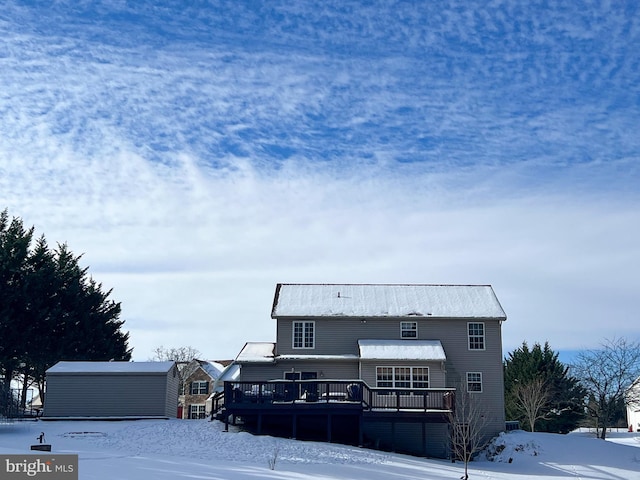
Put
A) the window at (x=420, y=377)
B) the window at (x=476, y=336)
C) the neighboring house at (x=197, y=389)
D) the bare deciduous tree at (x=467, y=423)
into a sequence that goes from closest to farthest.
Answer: the bare deciduous tree at (x=467, y=423) → the window at (x=420, y=377) → the window at (x=476, y=336) → the neighboring house at (x=197, y=389)

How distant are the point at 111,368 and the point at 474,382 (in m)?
18.5

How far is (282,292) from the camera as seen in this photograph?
42.3 m

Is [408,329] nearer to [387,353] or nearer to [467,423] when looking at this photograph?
[387,353]

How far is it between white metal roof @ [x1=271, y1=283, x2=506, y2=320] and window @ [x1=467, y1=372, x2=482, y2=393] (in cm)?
306

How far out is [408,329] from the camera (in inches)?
1566

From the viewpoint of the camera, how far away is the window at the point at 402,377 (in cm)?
3697

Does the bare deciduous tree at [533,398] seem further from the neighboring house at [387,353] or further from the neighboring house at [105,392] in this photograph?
the neighboring house at [105,392]

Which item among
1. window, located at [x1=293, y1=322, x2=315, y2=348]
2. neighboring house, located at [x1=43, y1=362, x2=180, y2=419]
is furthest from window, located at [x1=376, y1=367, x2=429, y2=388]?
neighboring house, located at [x1=43, y1=362, x2=180, y2=419]

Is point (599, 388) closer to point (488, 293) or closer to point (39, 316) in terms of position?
point (488, 293)

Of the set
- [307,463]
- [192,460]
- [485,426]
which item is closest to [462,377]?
[485,426]

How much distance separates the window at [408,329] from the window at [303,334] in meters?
4.78

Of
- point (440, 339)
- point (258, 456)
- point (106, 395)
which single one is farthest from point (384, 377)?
point (106, 395)

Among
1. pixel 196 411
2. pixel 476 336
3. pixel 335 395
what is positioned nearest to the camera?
pixel 335 395

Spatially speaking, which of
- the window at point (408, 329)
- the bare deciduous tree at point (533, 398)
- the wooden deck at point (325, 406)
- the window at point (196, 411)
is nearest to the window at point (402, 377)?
the window at point (408, 329)
